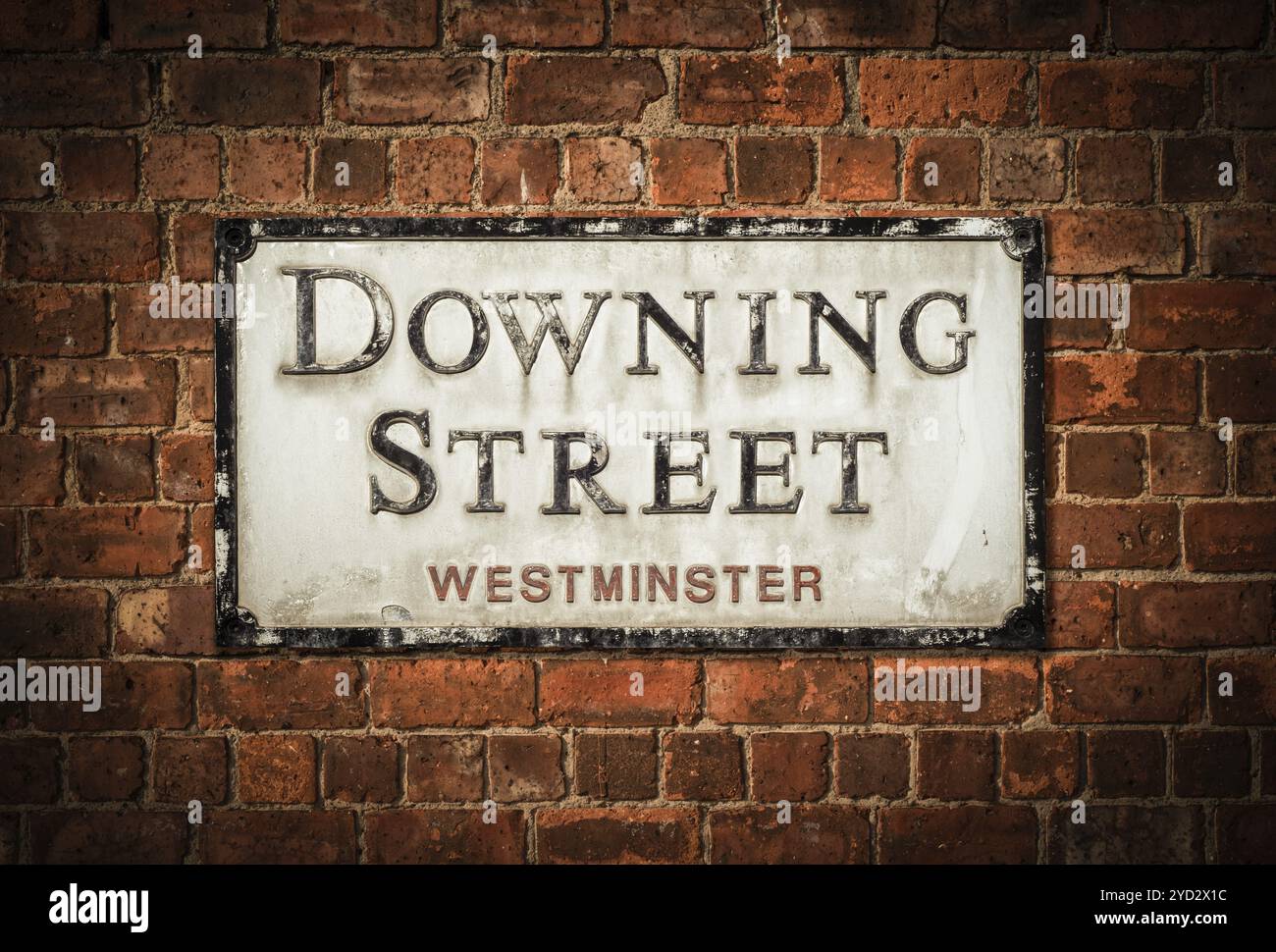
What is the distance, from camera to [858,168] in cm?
126

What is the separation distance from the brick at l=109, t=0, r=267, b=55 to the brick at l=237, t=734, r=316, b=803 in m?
1.01

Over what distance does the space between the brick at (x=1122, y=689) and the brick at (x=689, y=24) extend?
102cm

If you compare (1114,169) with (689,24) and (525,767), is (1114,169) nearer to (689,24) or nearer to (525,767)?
(689,24)

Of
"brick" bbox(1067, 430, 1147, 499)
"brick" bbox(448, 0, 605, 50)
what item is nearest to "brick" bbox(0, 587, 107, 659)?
"brick" bbox(448, 0, 605, 50)

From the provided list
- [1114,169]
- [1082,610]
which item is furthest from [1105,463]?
[1114,169]

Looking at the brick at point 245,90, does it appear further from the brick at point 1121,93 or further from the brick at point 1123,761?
the brick at point 1123,761

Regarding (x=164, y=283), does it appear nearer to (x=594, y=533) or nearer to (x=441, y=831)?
(x=594, y=533)

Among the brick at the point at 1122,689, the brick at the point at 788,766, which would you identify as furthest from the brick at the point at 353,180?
the brick at the point at 1122,689

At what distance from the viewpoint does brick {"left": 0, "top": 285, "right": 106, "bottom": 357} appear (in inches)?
49.0

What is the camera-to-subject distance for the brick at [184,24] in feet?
4.09

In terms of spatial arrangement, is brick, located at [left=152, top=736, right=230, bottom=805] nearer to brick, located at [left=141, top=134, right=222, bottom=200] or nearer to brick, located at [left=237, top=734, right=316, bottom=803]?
brick, located at [left=237, top=734, right=316, bottom=803]

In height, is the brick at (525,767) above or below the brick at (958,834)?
above

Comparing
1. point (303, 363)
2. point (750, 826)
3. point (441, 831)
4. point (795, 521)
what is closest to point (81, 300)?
point (303, 363)

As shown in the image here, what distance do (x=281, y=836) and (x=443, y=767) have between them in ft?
0.85
